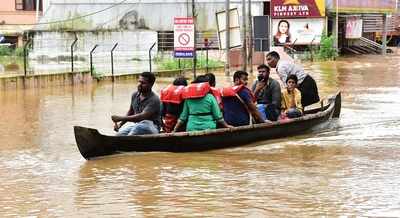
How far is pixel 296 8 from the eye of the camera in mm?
42969

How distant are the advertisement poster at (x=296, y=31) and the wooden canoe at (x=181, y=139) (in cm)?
3087

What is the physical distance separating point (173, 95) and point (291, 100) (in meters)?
2.95

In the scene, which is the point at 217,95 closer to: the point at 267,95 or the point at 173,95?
the point at 173,95

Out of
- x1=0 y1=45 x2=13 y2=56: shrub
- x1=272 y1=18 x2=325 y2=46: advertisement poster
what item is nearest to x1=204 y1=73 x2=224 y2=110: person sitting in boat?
x1=0 y1=45 x2=13 y2=56: shrub

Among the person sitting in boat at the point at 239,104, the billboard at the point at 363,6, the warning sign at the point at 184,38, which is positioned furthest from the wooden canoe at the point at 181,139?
the billboard at the point at 363,6

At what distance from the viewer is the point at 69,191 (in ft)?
29.4

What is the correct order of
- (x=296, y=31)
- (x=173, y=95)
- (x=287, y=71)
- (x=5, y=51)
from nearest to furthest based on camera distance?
(x=173, y=95), (x=287, y=71), (x=5, y=51), (x=296, y=31)

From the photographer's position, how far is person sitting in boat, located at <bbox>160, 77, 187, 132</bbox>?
37.5 ft

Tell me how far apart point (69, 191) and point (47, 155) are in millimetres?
2908

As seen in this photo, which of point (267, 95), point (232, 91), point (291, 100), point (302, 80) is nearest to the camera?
point (232, 91)

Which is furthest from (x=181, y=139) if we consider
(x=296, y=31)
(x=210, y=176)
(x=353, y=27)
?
(x=353, y=27)

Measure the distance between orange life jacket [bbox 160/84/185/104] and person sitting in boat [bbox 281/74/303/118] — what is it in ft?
8.33

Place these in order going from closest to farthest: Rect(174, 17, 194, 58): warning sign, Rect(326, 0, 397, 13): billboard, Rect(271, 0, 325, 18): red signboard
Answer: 1. Rect(174, 17, 194, 58): warning sign
2. Rect(271, 0, 325, 18): red signboard
3. Rect(326, 0, 397, 13): billboard

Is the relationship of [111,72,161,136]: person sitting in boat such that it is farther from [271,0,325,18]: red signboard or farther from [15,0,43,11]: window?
[15,0,43,11]: window
